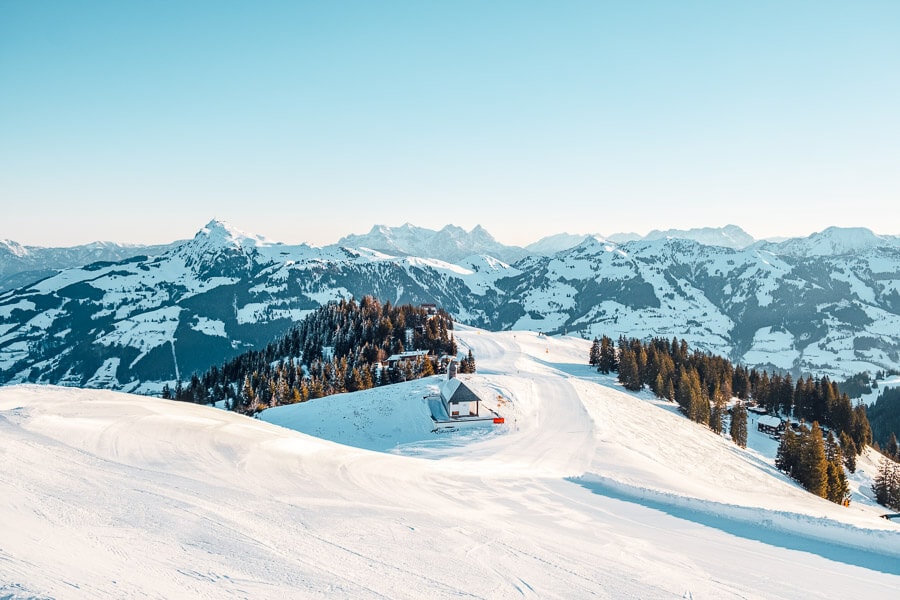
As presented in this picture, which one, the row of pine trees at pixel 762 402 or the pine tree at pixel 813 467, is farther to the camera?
the row of pine trees at pixel 762 402

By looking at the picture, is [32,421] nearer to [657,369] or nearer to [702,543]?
[702,543]

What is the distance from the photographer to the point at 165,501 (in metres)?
11.3

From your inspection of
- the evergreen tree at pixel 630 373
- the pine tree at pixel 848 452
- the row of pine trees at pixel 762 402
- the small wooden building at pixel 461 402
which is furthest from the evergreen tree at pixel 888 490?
the small wooden building at pixel 461 402

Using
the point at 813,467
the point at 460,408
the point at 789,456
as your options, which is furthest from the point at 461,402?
the point at 789,456

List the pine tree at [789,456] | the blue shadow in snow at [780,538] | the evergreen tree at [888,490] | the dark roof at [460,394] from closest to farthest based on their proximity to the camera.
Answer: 1. the blue shadow in snow at [780,538]
2. the dark roof at [460,394]
3. the pine tree at [789,456]
4. the evergreen tree at [888,490]

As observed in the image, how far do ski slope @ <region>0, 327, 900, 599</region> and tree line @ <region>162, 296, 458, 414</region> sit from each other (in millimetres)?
42771

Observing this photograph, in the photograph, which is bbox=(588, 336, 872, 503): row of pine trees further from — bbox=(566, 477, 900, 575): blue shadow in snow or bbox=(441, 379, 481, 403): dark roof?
bbox=(566, 477, 900, 575): blue shadow in snow

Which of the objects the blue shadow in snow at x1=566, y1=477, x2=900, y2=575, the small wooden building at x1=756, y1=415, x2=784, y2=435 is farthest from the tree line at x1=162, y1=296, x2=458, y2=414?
→ the blue shadow in snow at x1=566, y1=477, x2=900, y2=575

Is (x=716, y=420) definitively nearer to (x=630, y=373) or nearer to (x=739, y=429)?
(x=739, y=429)

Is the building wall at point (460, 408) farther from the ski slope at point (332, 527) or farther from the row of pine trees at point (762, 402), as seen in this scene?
the row of pine trees at point (762, 402)

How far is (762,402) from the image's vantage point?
83625mm

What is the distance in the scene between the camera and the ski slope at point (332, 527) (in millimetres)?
8297

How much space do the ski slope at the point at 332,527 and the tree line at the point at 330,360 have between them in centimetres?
4277

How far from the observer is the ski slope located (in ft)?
27.2
